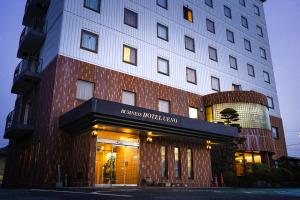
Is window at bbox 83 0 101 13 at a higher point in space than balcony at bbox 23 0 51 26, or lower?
lower

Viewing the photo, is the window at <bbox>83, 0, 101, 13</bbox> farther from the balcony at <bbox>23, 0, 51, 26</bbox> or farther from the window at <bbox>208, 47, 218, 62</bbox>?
the window at <bbox>208, 47, 218, 62</bbox>

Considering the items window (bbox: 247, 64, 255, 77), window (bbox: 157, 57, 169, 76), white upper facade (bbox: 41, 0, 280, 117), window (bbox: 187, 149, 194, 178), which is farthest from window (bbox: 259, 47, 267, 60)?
window (bbox: 187, 149, 194, 178)

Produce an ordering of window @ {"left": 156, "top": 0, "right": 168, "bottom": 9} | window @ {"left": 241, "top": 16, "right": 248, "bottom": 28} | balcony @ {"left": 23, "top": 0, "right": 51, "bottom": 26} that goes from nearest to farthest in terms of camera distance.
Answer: balcony @ {"left": 23, "top": 0, "right": 51, "bottom": 26}, window @ {"left": 156, "top": 0, "right": 168, "bottom": 9}, window @ {"left": 241, "top": 16, "right": 248, "bottom": 28}

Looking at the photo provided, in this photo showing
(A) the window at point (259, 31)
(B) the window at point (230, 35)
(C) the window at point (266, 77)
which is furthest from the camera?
(A) the window at point (259, 31)

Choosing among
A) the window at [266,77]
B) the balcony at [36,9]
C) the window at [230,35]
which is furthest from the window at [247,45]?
the balcony at [36,9]

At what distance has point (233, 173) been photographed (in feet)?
70.5

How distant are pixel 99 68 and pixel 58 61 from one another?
2762 mm

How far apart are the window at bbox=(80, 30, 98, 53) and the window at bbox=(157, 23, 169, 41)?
622 centimetres

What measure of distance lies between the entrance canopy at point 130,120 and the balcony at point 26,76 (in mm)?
5854

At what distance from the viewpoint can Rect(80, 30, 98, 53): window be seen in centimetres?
1925

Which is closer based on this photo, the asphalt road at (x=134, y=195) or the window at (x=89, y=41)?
the asphalt road at (x=134, y=195)

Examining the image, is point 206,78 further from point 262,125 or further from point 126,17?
point 126,17

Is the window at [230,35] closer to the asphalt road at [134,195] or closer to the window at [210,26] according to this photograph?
the window at [210,26]

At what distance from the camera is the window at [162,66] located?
2295 cm
